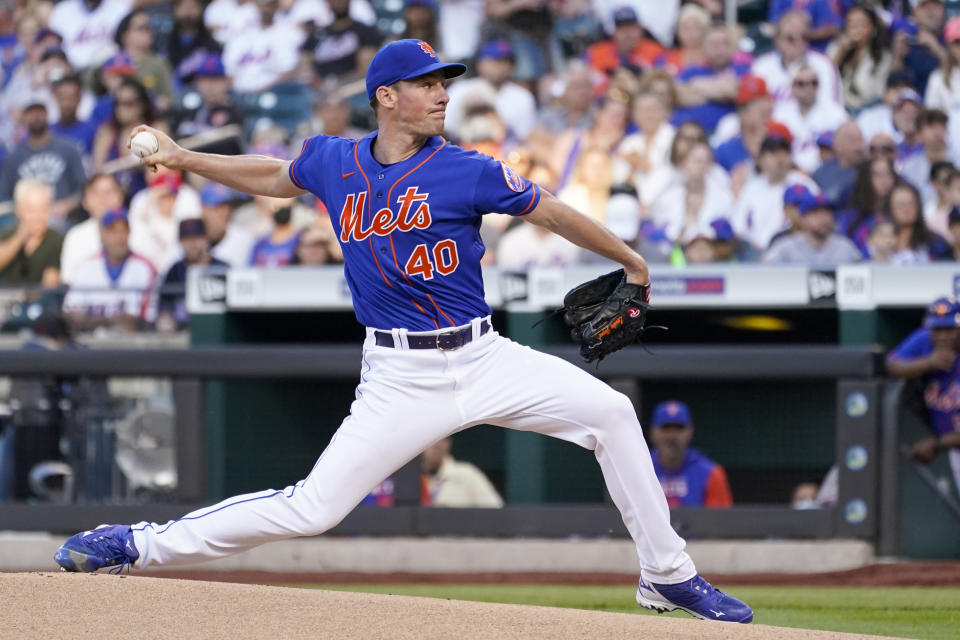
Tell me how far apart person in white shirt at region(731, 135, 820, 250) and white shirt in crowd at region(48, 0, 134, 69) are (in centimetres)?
567

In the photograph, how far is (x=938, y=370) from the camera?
6.89 meters

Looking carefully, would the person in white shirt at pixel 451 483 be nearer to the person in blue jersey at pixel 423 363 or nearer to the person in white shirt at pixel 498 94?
the person in blue jersey at pixel 423 363

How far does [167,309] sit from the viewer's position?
8.29 m

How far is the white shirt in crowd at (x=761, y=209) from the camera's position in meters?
8.80

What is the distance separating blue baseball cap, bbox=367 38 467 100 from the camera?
13.6ft

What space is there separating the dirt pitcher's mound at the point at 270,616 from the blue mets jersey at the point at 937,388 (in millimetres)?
3364

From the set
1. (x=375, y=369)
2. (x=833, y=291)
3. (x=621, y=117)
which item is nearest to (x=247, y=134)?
(x=621, y=117)

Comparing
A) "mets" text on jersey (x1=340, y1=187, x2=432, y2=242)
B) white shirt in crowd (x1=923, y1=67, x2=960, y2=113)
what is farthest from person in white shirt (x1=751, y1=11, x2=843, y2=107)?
"mets" text on jersey (x1=340, y1=187, x2=432, y2=242)

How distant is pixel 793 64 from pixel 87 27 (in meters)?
6.02

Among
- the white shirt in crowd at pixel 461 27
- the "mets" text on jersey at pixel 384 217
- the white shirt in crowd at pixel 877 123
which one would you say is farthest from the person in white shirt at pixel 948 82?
the "mets" text on jersey at pixel 384 217

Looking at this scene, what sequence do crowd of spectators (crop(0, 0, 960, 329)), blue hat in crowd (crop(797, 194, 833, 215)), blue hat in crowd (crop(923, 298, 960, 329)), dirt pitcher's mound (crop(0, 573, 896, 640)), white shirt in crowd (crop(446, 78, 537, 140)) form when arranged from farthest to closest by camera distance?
white shirt in crowd (crop(446, 78, 537, 140))
crowd of spectators (crop(0, 0, 960, 329))
blue hat in crowd (crop(797, 194, 833, 215))
blue hat in crowd (crop(923, 298, 960, 329))
dirt pitcher's mound (crop(0, 573, 896, 640))

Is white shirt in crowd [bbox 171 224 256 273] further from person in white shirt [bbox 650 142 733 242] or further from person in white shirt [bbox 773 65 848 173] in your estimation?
person in white shirt [bbox 773 65 848 173]

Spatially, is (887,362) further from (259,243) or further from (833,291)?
(259,243)

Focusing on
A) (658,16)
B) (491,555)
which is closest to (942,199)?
(658,16)
